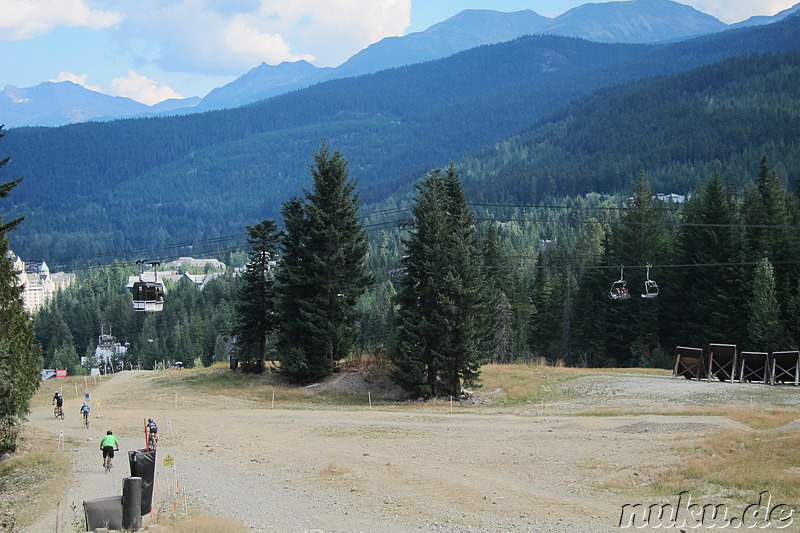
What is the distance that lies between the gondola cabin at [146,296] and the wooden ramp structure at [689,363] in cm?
3032

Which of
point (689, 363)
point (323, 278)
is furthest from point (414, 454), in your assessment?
point (689, 363)

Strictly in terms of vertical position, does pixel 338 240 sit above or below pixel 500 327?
above

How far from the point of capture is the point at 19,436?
37.1 m

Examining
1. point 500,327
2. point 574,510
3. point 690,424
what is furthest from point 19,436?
point 500,327

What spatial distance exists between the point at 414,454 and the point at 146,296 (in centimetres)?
2587

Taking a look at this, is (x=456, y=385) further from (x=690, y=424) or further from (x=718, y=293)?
(x=718, y=293)

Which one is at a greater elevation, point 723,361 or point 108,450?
point 108,450

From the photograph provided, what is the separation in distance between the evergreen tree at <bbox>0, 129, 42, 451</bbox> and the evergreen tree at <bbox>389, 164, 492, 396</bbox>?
1875cm

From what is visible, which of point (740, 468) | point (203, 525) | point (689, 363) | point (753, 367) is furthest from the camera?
point (689, 363)

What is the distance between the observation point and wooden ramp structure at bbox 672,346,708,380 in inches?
2007

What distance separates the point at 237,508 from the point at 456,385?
2384 centimetres

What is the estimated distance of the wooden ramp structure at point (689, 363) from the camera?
50969 mm

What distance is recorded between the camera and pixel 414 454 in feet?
103

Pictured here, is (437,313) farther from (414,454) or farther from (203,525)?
(203,525)
